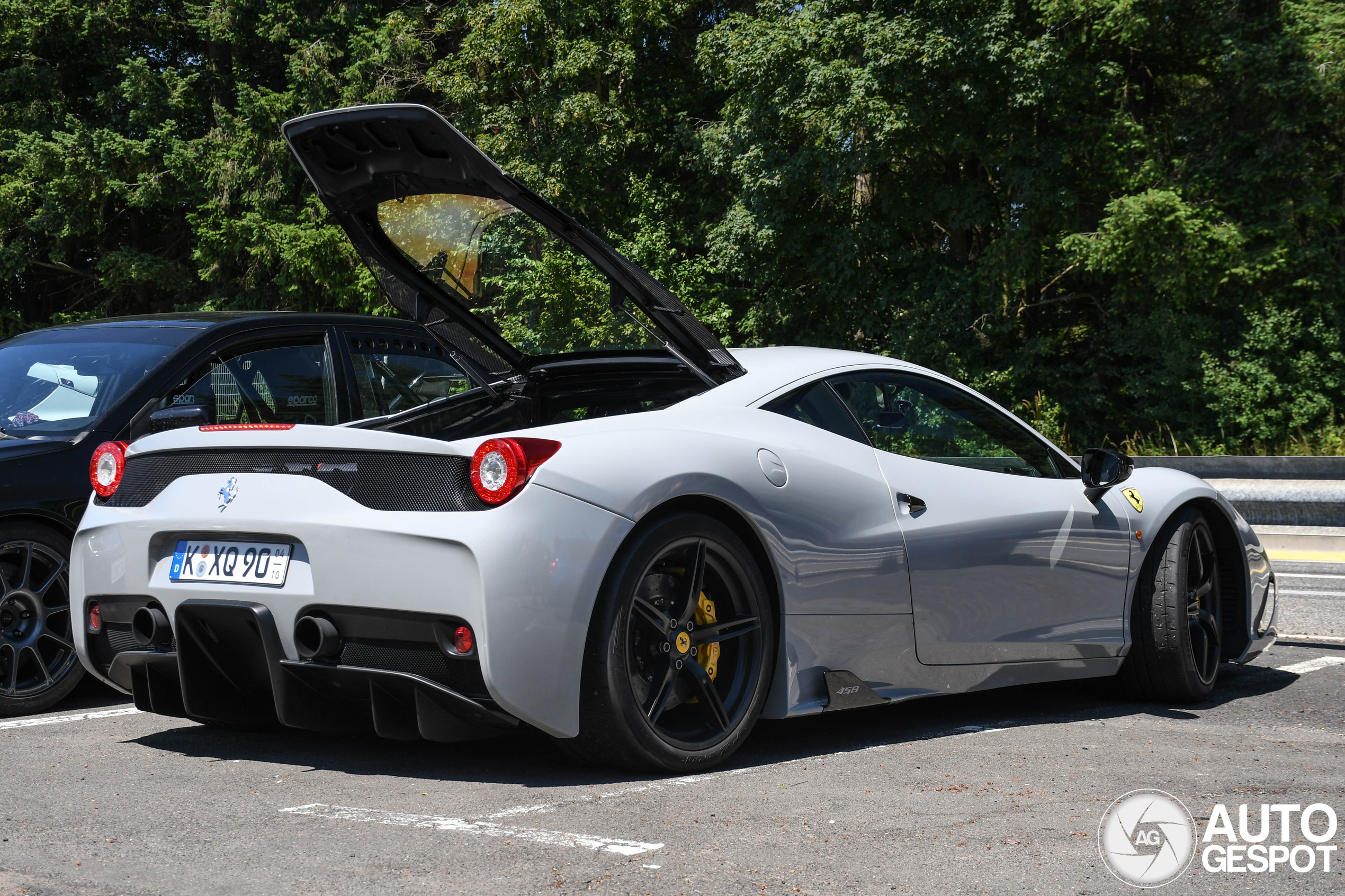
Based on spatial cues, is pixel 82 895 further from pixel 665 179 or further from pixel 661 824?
pixel 665 179

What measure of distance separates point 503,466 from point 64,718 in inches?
99.3

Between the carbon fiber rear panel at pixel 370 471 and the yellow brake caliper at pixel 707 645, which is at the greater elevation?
the carbon fiber rear panel at pixel 370 471

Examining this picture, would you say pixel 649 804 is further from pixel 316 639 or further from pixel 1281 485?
pixel 1281 485

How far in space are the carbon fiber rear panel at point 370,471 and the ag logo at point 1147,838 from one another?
178cm

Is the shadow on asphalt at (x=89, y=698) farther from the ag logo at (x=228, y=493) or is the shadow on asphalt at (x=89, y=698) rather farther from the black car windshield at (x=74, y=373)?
the ag logo at (x=228, y=493)

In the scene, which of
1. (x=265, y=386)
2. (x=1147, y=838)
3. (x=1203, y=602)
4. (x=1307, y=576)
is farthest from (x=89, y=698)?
(x=1307, y=576)

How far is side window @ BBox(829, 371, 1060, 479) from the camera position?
15.0 ft

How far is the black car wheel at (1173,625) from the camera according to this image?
5.14m

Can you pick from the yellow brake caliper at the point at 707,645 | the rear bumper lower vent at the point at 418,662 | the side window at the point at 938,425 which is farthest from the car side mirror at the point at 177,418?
the side window at the point at 938,425

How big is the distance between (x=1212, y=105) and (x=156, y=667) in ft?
71.8

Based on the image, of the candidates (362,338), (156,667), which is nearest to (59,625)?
(156,667)

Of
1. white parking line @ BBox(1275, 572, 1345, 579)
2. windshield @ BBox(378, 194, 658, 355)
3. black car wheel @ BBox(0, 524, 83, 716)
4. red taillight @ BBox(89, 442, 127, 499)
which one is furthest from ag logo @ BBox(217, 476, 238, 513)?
white parking line @ BBox(1275, 572, 1345, 579)

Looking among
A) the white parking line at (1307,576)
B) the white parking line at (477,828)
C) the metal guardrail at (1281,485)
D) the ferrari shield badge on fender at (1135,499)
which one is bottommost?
the white parking line at (1307,576)

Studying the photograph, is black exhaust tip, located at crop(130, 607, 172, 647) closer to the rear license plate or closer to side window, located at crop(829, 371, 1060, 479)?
the rear license plate
